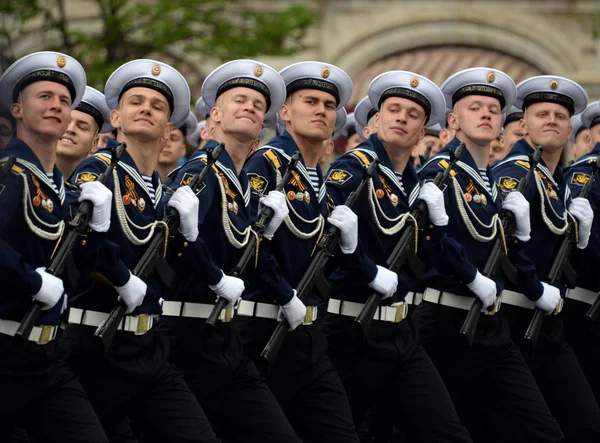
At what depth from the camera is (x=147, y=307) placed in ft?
22.6

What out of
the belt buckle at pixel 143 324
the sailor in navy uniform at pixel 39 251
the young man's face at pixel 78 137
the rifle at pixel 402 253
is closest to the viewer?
the sailor in navy uniform at pixel 39 251

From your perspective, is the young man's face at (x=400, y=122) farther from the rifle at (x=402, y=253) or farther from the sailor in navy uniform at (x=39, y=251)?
the sailor in navy uniform at (x=39, y=251)

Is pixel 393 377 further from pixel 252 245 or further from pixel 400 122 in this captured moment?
pixel 400 122

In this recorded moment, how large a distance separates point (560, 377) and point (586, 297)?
3.17 ft

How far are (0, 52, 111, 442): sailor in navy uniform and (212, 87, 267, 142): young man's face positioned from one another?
42.7 inches

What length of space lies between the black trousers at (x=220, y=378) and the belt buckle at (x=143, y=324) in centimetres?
25

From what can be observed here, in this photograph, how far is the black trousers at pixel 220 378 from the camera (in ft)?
23.1

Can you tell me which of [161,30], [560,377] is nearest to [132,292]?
[560,377]

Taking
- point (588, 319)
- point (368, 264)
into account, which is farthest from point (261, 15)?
point (368, 264)

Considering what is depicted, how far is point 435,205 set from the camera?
25.9 feet

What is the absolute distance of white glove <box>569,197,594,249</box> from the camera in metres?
8.84

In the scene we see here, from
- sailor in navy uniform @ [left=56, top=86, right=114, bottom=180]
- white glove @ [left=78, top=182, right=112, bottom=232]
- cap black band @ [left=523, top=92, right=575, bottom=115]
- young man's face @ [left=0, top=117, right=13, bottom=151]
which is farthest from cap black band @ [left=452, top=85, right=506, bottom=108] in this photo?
young man's face @ [left=0, top=117, right=13, bottom=151]

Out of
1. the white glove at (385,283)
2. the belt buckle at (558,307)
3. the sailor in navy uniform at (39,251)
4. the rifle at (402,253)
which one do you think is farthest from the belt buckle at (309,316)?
the belt buckle at (558,307)

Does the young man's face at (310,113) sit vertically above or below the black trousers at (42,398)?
above
